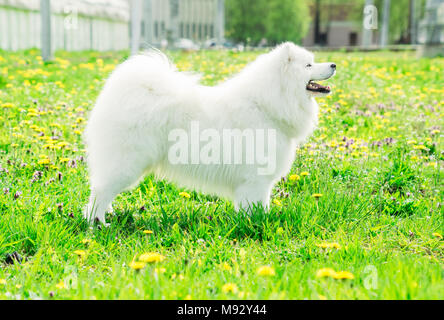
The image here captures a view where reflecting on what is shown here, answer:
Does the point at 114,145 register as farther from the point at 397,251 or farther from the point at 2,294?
the point at 397,251

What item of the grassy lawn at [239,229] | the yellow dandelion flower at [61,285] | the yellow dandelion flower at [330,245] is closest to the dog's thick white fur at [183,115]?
the grassy lawn at [239,229]

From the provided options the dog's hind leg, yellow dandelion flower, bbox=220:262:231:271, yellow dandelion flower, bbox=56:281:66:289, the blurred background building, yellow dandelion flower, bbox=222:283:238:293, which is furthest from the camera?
the blurred background building

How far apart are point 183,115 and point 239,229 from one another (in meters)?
0.90

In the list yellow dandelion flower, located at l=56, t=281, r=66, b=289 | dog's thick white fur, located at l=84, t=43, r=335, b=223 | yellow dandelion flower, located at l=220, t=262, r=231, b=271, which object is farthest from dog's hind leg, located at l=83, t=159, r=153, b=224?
yellow dandelion flower, located at l=220, t=262, r=231, b=271

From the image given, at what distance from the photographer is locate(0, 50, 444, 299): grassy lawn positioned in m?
2.25

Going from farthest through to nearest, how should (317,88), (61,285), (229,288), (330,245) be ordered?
1. (317,88)
2. (330,245)
3. (61,285)
4. (229,288)

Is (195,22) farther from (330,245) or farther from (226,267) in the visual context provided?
(226,267)

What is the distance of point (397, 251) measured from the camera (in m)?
2.90

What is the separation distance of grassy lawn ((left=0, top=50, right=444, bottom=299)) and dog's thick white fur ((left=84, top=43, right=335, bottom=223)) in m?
0.27

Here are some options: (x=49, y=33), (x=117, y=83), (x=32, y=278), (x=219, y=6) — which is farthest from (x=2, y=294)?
(x=219, y=6)

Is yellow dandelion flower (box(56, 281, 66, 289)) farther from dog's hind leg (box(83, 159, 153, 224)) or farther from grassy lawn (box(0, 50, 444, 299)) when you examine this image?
dog's hind leg (box(83, 159, 153, 224))

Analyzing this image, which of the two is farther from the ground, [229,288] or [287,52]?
[287,52]

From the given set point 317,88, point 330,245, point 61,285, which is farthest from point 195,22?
point 61,285

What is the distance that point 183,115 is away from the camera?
336 centimetres
